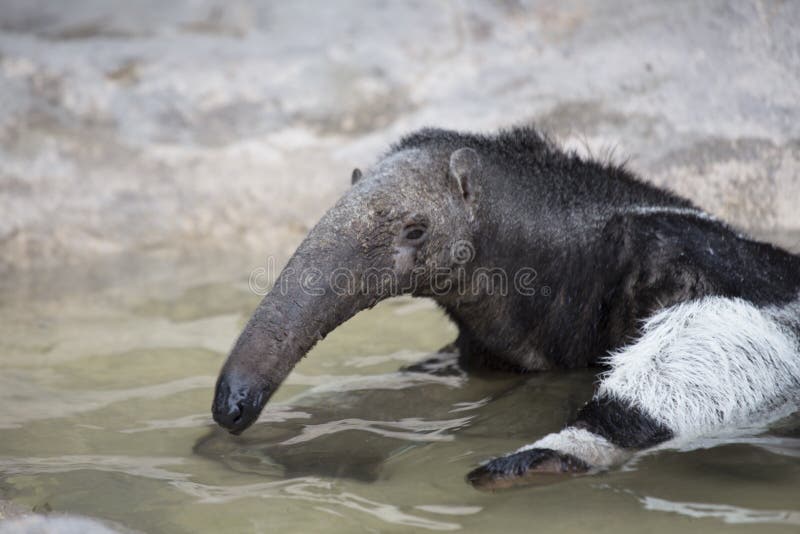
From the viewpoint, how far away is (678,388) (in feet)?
16.4

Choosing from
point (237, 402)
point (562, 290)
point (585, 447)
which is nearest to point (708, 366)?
point (585, 447)

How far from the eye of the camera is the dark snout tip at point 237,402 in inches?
184

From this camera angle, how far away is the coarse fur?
4867 mm

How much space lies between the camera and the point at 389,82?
1027cm

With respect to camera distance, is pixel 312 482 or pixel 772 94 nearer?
pixel 312 482

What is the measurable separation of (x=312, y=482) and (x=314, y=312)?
0.82 meters

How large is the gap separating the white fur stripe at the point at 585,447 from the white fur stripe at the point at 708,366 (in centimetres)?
30

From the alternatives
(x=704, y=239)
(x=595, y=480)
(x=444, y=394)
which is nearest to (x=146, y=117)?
(x=444, y=394)

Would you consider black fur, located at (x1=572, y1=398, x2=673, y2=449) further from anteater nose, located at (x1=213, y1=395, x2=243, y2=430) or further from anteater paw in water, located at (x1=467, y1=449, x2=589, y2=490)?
anteater nose, located at (x1=213, y1=395, x2=243, y2=430)

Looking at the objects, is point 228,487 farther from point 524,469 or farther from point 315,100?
point 315,100

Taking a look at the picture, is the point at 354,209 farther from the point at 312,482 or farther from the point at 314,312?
the point at 312,482

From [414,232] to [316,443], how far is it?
1.25m

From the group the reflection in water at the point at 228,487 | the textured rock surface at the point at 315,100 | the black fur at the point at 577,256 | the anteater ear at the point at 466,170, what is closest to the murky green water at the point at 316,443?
the reflection in water at the point at 228,487

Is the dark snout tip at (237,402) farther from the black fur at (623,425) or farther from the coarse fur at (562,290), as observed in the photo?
the black fur at (623,425)
